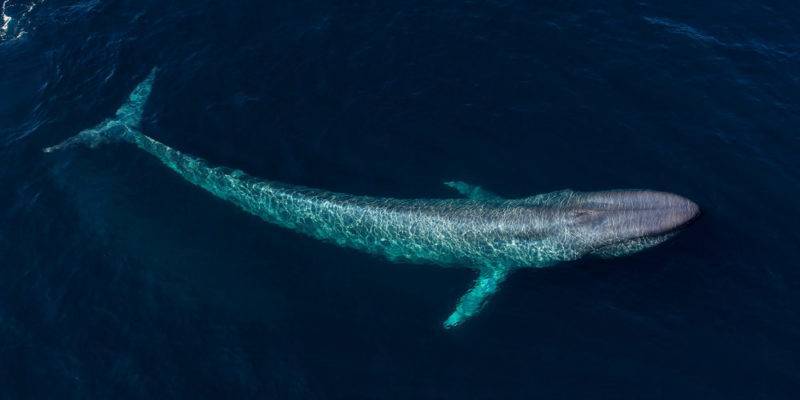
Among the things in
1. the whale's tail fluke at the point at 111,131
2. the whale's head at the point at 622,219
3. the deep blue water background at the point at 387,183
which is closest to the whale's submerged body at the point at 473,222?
the whale's head at the point at 622,219

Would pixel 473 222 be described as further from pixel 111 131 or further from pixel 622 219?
pixel 111 131

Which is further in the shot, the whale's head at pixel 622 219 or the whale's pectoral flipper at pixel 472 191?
the whale's pectoral flipper at pixel 472 191

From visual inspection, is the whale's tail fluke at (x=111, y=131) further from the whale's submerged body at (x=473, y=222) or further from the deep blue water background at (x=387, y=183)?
the whale's submerged body at (x=473, y=222)

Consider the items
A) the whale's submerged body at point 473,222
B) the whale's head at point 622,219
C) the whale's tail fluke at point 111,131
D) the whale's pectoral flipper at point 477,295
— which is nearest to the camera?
the whale's head at point 622,219

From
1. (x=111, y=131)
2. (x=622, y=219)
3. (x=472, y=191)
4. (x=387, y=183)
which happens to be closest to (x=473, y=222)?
(x=472, y=191)

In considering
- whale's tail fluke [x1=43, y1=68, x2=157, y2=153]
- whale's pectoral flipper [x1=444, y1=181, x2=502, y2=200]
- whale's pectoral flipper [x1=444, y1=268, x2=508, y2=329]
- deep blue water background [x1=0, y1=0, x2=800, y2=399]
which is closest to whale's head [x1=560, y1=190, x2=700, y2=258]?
deep blue water background [x1=0, y1=0, x2=800, y2=399]

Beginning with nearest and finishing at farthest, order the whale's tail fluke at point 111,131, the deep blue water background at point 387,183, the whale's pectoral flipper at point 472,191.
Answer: the deep blue water background at point 387,183, the whale's pectoral flipper at point 472,191, the whale's tail fluke at point 111,131

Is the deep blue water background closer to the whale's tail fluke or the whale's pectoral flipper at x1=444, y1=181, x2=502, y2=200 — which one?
the whale's tail fluke
